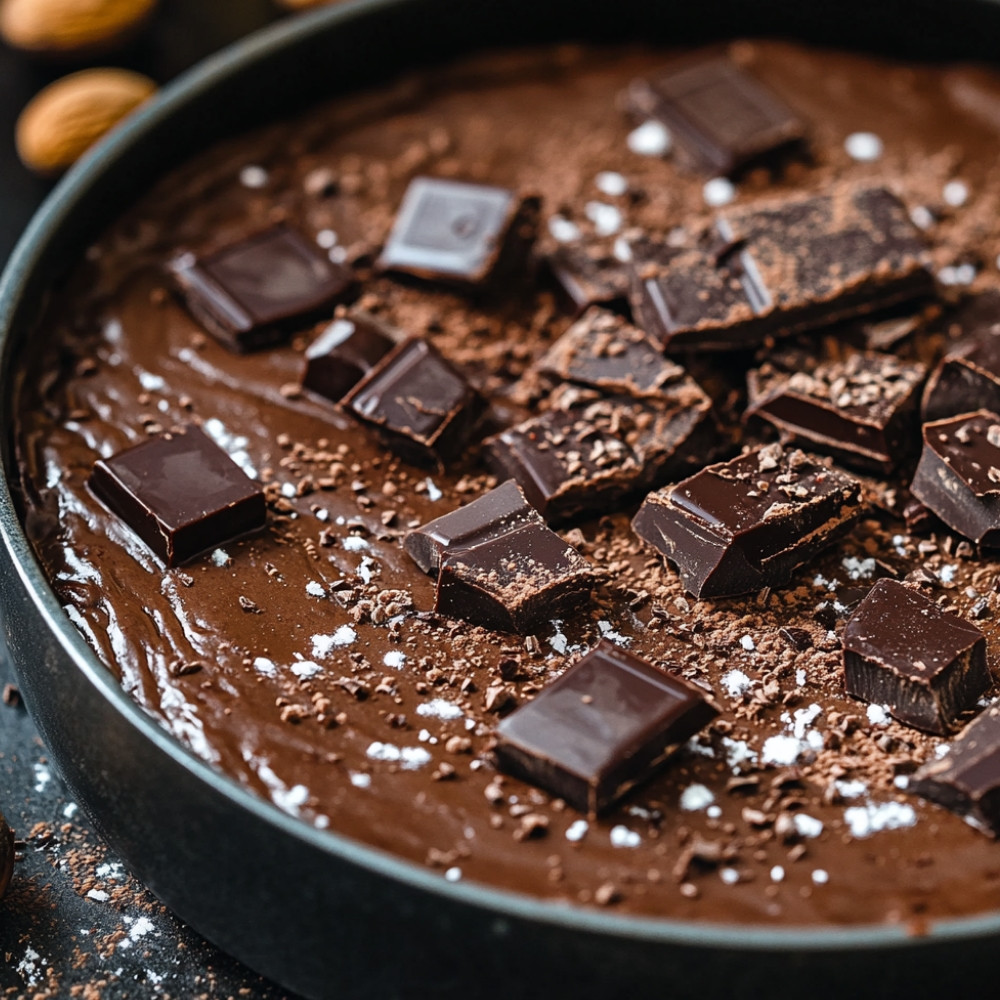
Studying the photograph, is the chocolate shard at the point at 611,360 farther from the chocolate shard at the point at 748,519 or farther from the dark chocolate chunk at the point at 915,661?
the dark chocolate chunk at the point at 915,661

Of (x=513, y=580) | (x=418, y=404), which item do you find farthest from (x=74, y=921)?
(x=418, y=404)

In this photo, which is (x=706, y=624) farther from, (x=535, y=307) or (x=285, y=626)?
(x=535, y=307)

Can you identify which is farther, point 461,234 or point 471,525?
point 461,234

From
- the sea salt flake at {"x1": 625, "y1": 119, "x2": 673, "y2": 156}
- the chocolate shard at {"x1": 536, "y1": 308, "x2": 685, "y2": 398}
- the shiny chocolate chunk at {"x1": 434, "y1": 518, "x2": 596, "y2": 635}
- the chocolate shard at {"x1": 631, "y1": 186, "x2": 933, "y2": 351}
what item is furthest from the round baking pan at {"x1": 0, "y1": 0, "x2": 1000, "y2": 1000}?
the sea salt flake at {"x1": 625, "y1": 119, "x2": 673, "y2": 156}

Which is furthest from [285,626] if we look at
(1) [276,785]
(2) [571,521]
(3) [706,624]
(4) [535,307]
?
(4) [535,307]

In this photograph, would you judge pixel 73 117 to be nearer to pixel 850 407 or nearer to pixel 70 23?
pixel 70 23

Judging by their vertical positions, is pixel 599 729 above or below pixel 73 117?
below

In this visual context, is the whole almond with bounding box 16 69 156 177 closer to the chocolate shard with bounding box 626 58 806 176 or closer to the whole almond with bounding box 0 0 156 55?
the whole almond with bounding box 0 0 156 55
